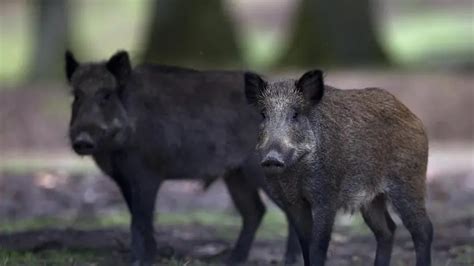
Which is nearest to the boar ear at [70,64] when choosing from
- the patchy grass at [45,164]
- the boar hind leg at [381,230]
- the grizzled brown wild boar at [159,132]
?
the grizzled brown wild boar at [159,132]

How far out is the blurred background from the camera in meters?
13.5

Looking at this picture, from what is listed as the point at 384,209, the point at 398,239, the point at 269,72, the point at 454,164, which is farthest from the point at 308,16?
the point at 384,209

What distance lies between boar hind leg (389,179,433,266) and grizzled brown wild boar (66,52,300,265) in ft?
5.31

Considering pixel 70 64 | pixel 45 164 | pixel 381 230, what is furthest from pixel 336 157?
pixel 45 164

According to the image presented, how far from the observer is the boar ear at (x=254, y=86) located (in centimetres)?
1091

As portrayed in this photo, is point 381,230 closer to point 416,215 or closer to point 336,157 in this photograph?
point 416,215

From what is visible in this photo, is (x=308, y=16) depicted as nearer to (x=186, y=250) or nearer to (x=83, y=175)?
(x=83, y=175)

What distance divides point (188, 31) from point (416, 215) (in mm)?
17372

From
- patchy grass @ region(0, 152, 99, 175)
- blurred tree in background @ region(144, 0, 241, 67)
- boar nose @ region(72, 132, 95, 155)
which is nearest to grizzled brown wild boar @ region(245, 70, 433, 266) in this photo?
boar nose @ region(72, 132, 95, 155)

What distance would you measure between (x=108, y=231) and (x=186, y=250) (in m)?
0.87

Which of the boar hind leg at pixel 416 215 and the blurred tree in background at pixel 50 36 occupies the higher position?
the boar hind leg at pixel 416 215

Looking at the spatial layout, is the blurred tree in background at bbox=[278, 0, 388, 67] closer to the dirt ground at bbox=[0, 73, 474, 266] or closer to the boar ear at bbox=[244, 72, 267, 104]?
the dirt ground at bbox=[0, 73, 474, 266]

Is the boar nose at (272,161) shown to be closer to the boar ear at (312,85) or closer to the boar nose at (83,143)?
the boar ear at (312,85)

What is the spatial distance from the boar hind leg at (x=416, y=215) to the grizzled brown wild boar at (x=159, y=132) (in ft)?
5.31
